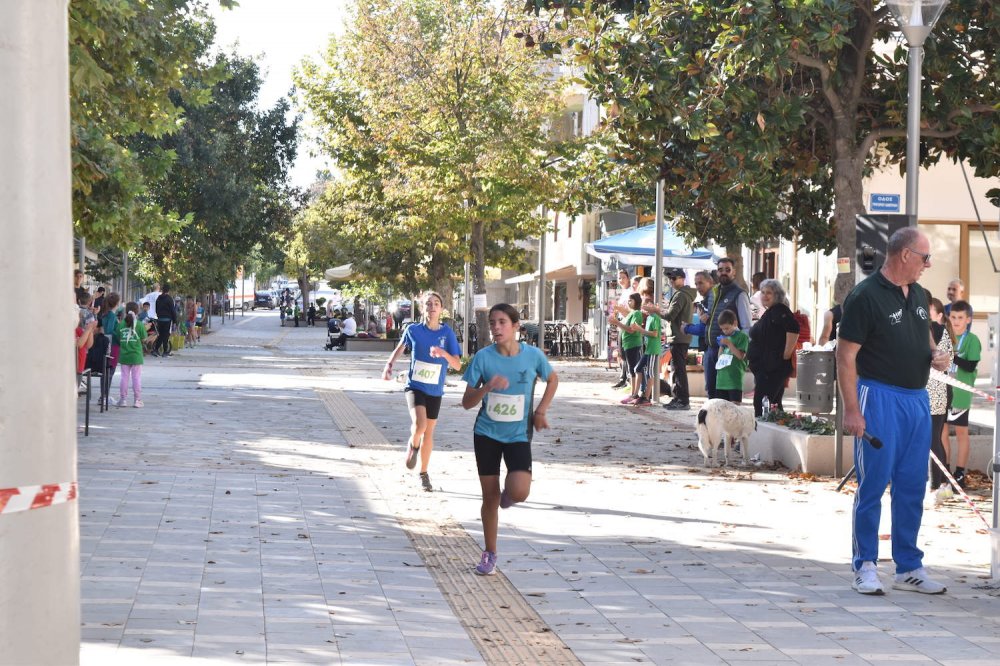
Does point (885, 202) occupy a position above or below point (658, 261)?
above

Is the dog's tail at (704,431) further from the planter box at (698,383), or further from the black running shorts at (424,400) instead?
the planter box at (698,383)

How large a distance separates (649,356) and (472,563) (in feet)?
41.7

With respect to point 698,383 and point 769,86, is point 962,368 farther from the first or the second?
point 698,383

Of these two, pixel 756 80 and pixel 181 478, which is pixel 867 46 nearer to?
pixel 756 80

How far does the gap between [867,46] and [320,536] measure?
8.08 meters

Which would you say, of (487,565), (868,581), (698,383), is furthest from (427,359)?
(698,383)

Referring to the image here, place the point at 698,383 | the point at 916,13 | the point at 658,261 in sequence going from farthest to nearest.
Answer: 1. the point at 698,383
2. the point at 658,261
3. the point at 916,13

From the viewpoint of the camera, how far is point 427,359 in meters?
11.6

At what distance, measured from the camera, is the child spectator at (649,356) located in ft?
66.1

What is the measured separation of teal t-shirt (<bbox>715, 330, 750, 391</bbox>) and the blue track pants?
277 inches

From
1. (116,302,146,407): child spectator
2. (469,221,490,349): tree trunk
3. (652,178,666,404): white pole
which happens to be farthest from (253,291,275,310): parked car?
(116,302,146,407): child spectator

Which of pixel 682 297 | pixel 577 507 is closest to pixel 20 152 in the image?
pixel 577 507

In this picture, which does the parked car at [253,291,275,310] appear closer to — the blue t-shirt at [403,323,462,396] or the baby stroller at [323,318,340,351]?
the baby stroller at [323,318,340,351]

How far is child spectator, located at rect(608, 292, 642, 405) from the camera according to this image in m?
20.2
